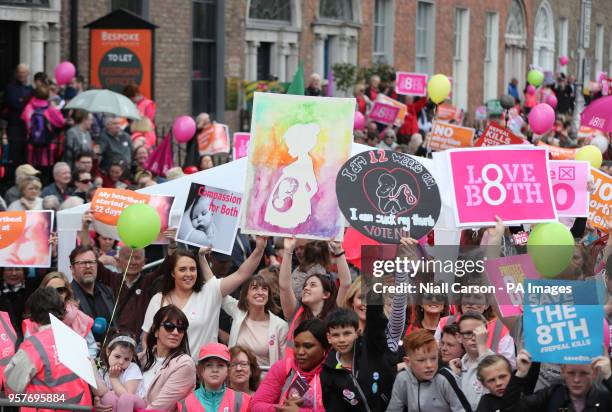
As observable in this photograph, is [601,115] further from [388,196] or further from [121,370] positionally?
[121,370]

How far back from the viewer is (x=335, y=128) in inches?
355

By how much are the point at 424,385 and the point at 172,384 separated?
4.93 ft

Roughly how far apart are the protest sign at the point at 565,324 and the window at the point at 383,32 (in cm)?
2361

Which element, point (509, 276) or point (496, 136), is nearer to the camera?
point (509, 276)

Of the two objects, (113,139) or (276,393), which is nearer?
(276,393)

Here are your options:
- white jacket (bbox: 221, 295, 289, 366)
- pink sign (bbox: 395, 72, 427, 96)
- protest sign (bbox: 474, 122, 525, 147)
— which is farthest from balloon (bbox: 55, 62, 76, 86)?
white jacket (bbox: 221, 295, 289, 366)

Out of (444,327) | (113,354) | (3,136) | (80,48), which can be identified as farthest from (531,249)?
(80,48)

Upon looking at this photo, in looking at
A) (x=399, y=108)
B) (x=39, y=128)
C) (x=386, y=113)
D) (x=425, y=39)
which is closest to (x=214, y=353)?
(x=39, y=128)

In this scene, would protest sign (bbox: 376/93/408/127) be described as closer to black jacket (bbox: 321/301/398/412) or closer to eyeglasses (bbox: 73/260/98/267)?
eyeglasses (bbox: 73/260/98/267)

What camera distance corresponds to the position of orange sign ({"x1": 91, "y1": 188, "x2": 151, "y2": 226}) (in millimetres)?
10234

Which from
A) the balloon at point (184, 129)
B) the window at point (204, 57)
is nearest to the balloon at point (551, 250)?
the balloon at point (184, 129)

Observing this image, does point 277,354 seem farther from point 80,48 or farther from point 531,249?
point 80,48

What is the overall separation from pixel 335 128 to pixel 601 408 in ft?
9.89

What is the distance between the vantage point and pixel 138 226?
31.1 feet
